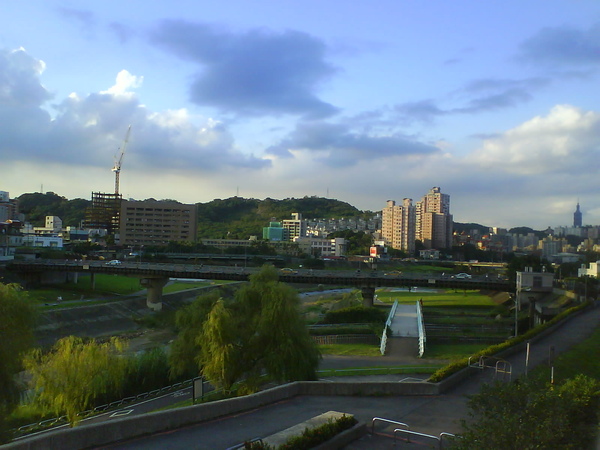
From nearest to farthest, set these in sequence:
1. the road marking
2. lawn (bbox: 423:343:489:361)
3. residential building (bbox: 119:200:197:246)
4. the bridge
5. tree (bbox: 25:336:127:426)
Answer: tree (bbox: 25:336:127:426), the road marking, lawn (bbox: 423:343:489:361), the bridge, residential building (bbox: 119:200:197:246)

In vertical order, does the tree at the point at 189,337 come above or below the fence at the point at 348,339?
above

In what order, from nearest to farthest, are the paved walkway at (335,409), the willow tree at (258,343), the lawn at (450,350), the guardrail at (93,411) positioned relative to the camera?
the paved walkway at (335,409) → the guardrail at (93,411) → the willow tree at (258,343) → the lawn at (450,350)

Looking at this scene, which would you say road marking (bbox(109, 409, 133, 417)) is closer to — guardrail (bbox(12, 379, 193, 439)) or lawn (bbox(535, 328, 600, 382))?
guardrail (bbox(12, 379, 193, 439))

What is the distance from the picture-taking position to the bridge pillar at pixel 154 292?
7212 centimetres

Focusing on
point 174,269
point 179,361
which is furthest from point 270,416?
point 174,269

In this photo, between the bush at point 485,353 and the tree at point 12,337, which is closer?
the tree at point 12,337

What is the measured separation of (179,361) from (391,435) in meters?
15.6

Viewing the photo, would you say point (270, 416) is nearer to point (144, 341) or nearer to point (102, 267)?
point (144, 341)

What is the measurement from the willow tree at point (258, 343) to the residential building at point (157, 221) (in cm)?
16260

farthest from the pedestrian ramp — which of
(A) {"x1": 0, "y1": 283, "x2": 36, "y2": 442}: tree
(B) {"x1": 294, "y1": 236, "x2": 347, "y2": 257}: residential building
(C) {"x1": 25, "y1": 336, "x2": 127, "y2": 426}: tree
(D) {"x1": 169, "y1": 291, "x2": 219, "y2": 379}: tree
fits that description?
(B) {"x1": 294, "y1": 236, "x2": 347, "y2": 257}: residential building

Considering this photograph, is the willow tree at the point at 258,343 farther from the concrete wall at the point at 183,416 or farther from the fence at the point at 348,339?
the fence at the point at 348,339

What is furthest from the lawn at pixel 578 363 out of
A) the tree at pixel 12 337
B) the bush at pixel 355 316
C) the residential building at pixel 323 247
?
the residential building at pixel 323 247

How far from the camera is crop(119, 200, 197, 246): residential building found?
609 feet

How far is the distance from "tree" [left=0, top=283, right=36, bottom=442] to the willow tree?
319 inches
